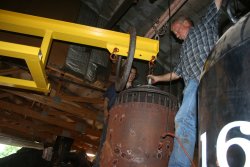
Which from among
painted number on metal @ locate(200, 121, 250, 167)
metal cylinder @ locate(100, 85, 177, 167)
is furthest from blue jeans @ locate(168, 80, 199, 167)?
painted number on metal @ locate(200, 121, 250, 167)

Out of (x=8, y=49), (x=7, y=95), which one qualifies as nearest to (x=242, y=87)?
(x=8, y=49)

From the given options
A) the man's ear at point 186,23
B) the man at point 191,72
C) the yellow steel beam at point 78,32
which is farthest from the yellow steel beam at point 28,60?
the man's ear at point 186,23

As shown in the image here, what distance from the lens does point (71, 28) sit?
3617 mm

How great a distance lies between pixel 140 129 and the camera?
3.53 m

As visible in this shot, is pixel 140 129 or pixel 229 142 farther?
pixel 140 129

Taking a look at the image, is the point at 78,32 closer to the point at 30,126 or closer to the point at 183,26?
the point at 183,26

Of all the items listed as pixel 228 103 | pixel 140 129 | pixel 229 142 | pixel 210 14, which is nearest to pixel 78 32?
pixel 140 129

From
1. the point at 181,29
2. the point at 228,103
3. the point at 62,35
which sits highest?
the point at 181,29

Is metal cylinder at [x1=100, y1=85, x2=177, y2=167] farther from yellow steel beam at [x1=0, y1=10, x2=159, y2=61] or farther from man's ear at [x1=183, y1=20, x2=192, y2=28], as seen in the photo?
man's ear at [x1=183, y1=20, x2=192, y2=28]

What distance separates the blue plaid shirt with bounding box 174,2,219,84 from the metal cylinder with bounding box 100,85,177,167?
0.55 m

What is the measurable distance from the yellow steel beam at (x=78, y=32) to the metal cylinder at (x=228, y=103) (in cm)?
207

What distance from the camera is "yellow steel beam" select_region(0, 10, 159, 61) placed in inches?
140

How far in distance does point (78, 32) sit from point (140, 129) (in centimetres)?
157

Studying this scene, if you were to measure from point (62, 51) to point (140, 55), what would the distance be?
384 cm
